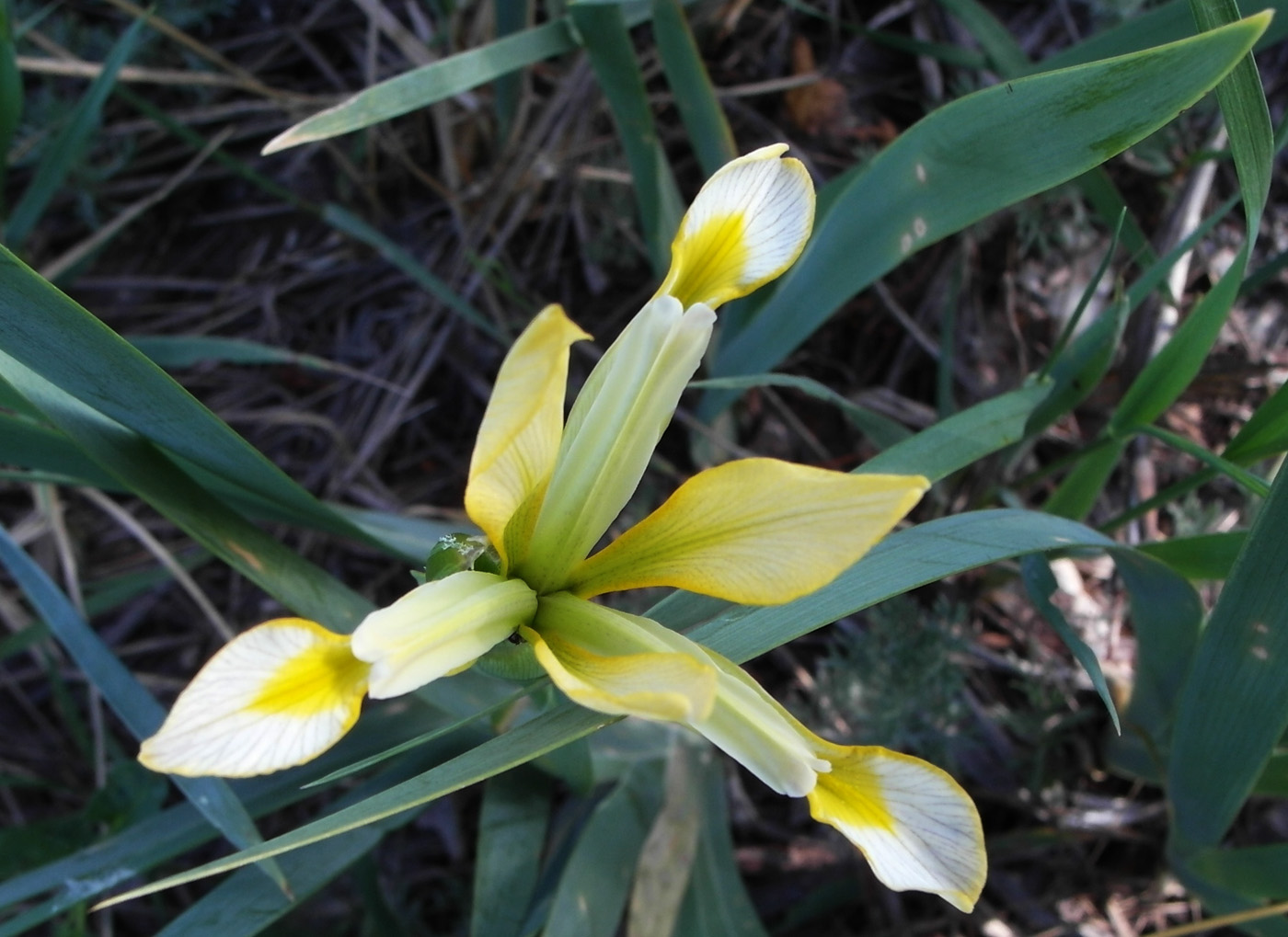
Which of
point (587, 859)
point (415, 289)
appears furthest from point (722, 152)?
point (587, 859)

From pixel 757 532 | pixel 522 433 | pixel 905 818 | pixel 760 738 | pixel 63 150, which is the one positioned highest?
pixel 63 150

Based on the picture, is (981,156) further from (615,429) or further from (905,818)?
(905,818)

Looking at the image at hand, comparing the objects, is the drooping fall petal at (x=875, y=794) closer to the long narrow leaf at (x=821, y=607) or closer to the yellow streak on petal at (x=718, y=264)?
the long narrow leaf at (x=821, y=607)

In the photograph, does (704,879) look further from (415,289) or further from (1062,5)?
(1062,5)

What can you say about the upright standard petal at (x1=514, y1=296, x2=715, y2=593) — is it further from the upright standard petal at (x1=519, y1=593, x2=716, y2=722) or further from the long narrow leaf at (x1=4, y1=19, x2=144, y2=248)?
the long narrow leaf at (x1=4, y1=19, x2=144, y2=248)

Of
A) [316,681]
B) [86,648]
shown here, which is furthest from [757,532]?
[86,648]

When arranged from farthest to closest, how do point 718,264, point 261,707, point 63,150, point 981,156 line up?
point 63,150 < point 981,156 < point 718,264 < point 261,707

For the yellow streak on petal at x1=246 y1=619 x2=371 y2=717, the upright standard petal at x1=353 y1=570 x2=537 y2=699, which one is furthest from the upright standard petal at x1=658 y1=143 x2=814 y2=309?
the yellow streak on petal at x1=246 y1=619 x2=371 y2=717
